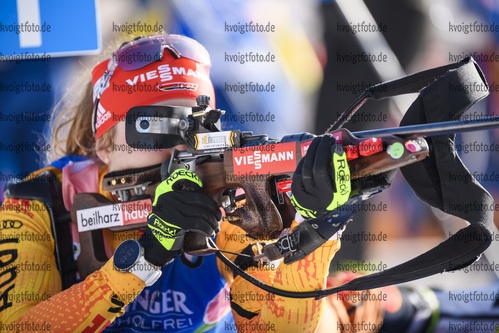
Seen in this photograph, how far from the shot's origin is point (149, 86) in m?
1.71

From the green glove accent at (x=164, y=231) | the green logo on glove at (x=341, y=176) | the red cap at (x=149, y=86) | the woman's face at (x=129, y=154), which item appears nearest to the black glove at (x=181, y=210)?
the green glove accent at (x=164, y=231)

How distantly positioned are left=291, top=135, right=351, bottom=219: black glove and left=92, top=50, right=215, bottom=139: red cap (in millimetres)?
739

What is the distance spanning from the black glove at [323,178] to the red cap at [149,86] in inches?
29.1

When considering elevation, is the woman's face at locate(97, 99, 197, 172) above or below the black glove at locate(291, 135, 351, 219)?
above

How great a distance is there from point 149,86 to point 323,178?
2.88 feet

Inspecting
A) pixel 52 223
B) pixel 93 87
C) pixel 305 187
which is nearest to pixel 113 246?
pixel 52 223

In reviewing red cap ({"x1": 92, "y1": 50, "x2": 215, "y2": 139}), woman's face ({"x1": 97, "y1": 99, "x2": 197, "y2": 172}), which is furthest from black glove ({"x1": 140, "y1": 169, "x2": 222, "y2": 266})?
red cap ({"x1": 92, "y1": 50, "x2": 215, "y2": 139})

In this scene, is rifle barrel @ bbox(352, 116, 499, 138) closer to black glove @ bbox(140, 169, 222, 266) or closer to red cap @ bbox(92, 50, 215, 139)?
black glove @ bbox(140, 169, 222, 266)

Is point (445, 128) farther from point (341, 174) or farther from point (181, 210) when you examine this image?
point (181, 210)

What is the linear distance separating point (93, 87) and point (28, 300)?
844 millimetres

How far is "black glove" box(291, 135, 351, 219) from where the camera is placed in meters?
1.07

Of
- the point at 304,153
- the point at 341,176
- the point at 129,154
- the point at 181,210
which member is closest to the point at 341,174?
the point at 341,176

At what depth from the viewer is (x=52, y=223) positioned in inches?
68.3

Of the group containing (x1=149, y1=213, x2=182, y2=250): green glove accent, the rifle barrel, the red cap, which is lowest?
(x1=149, y1=213, x2=182, y2=250): green glove accent
